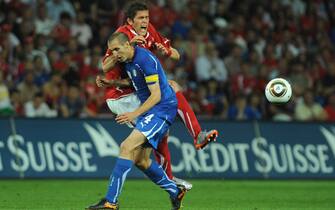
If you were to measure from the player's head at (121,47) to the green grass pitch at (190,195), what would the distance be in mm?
2228

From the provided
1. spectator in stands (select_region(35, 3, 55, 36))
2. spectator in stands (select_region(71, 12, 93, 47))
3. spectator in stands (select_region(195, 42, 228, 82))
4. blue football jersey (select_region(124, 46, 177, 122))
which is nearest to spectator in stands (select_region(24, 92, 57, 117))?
spectator in stands (select_region(35, 3, 55, 36))

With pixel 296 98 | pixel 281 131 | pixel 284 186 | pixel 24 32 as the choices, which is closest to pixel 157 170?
pixel 284 186

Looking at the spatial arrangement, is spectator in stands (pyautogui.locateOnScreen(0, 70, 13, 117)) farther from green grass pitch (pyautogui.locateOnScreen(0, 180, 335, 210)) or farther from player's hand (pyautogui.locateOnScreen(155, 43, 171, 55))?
player's hand (pyautogui.locateOnScreen(155, 43, 171, 55))

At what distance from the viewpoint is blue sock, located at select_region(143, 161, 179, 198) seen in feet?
33.8

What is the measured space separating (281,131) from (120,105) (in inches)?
291

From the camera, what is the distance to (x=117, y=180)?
9648 millimetres

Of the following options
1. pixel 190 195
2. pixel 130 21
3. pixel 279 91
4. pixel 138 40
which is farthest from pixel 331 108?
pixel 138 40

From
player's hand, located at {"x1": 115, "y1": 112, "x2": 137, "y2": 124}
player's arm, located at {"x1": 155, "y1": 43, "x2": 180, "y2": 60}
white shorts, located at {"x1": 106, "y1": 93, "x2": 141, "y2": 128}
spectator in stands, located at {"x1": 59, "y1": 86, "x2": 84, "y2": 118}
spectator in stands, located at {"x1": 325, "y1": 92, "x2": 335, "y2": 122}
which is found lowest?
spectator in stands, located at {"x1": 325, "y1": 92, "x2": 335, "y2": 122}

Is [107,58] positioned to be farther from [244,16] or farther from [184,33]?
[244,16]

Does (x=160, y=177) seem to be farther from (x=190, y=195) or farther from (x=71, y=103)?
(x=71, y=103)

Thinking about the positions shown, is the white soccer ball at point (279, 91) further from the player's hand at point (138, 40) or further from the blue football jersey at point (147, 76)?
the player's hand at point (138, 40)

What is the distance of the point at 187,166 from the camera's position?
56.3 ft

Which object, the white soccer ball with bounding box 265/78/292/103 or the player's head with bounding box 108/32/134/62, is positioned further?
the white soccer ball with bounding box 265/78/292/103

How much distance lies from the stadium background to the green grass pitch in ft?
0.09
